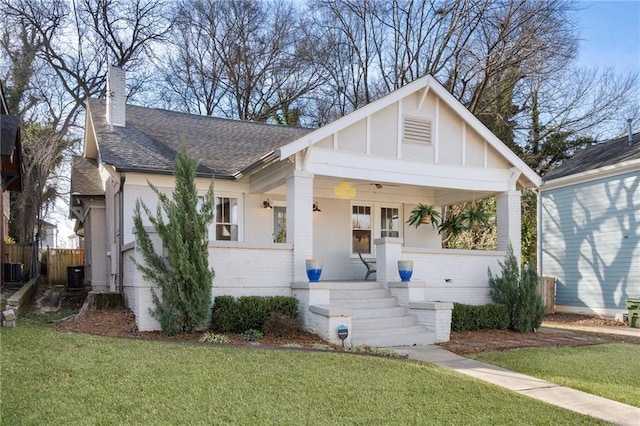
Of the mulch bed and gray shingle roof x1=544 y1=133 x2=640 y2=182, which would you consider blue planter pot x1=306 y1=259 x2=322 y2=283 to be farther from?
gray shingle roof x1=544 y1=133 x2=640 y2=182

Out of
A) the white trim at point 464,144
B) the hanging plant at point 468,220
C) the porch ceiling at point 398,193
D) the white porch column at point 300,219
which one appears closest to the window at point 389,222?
the porch ceiling at point 398,193

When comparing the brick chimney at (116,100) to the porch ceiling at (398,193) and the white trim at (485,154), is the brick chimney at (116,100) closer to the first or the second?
the porch ceiling at (398,193)

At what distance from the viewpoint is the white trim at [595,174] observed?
13961 mm

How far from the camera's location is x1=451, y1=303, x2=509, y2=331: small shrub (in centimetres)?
1084

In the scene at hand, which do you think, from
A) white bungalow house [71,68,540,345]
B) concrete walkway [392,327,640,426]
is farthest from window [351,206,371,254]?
concrete walkway [392,327,640,426]

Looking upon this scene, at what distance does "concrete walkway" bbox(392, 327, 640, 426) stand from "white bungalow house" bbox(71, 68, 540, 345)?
1480 mm

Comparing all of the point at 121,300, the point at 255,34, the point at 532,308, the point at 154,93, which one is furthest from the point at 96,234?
the point at 255,34

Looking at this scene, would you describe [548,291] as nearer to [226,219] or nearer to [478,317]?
[478,317]

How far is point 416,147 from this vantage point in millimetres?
11797

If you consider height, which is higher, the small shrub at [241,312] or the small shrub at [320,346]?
the small shrub at [241,312]

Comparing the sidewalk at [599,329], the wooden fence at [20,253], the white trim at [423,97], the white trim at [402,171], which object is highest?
the white trim at [423,97]

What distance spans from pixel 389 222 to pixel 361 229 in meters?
0.96

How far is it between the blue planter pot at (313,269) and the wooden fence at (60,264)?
12.4 m

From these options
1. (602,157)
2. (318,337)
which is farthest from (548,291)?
(318,337)
